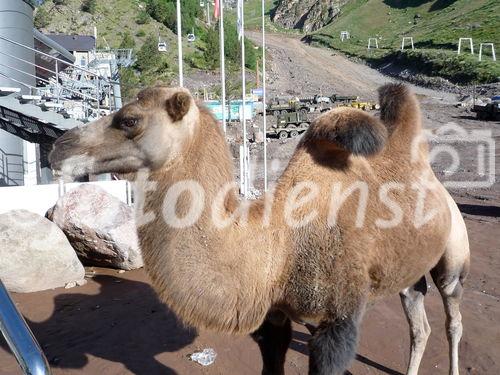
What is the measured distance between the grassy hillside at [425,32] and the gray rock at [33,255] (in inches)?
1982

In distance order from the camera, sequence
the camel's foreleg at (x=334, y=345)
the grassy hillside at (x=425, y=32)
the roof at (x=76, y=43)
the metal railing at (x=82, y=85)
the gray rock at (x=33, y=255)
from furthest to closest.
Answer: the grassy hillside at (x=425, y=32) < the roof at (x=76, y=43) < the metal railing at (x=82, y=85) < the gray rock at (x=33, y=255) < the camel's foreleg at (x=334, y=345)

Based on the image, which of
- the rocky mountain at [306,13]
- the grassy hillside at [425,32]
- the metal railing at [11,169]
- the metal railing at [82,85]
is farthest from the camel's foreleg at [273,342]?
the rocky mountain at [306,13]

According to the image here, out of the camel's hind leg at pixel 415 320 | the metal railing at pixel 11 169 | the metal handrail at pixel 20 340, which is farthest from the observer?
the metal railing at pixel 11 169

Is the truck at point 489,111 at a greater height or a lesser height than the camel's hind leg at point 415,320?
greater

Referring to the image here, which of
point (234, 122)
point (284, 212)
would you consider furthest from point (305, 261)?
point (234, 122)

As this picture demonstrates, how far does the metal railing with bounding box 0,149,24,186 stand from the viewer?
16266mm

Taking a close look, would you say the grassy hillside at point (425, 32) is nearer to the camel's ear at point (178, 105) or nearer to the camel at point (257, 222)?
the camel at point (257, 222)

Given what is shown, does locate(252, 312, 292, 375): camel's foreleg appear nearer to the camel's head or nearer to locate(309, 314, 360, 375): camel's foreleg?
locate(309, 314, 360, 375): camel's foreleg

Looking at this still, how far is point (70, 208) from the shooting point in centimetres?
896

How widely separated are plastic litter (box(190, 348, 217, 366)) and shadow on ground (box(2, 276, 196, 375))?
0.29 metres

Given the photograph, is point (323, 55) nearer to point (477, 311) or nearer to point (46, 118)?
point (46, 118)

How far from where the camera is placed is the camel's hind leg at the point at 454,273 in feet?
16.4

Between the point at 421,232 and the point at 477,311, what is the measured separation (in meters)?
3.38

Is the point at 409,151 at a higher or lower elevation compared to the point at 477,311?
higher
